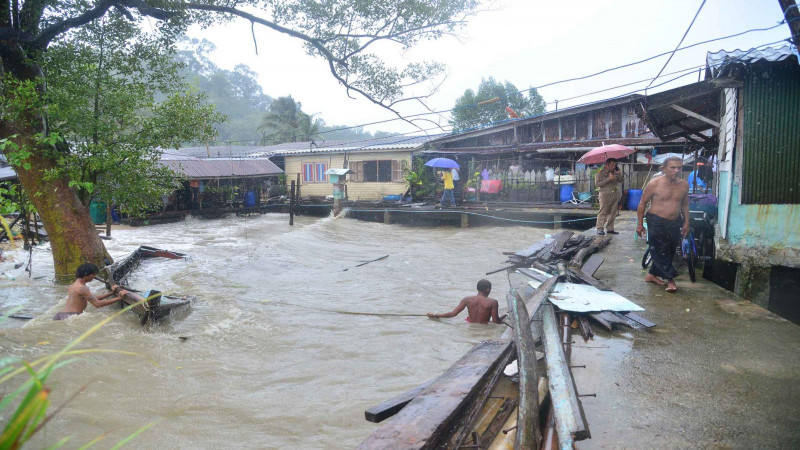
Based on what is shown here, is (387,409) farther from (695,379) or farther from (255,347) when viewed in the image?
(255,347)

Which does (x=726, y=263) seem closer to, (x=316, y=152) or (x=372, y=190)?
(x=372, y=190)

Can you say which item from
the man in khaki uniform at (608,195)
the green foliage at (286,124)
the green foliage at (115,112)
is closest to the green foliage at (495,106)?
the green foliage at (286,124)

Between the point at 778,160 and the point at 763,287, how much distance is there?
1917 mm

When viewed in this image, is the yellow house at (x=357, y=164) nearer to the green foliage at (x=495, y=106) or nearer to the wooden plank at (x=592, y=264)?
the green foliage at (x=495, y=106)

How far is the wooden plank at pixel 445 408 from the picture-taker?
9.25ft

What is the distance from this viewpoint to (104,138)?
976 centimetres

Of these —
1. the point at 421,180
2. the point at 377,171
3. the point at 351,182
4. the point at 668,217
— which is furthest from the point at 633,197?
the point at 351,182

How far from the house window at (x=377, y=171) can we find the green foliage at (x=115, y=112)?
14.5 m

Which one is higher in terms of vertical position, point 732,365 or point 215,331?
point 732,365

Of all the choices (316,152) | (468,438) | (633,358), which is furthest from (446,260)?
(316,152)

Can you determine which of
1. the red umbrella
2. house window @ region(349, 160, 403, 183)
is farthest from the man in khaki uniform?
house window @ region(349, 160, 403, 183)

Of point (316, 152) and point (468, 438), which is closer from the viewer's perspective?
point (468, 438)

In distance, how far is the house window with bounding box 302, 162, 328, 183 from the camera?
2858 centimetres

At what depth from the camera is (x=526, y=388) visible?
3.21m
